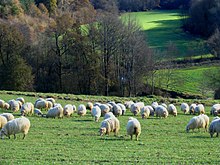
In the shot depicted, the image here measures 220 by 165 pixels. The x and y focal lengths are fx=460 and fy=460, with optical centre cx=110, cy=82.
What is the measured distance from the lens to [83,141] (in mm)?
22312

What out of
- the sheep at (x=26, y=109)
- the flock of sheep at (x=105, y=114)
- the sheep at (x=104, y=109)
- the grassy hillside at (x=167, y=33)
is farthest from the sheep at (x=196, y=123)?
the grassy hillside at (x=167, y=33)

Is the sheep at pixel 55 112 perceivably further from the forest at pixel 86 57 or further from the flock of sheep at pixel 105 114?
the forest at pixel 86 57

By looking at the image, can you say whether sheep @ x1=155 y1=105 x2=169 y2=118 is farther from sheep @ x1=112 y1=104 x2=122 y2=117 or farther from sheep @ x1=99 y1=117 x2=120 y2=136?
sheep @ x1=99 y1=117 x2=120 y2=136

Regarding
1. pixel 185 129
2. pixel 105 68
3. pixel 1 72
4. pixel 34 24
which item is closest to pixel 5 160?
pixel 185 129

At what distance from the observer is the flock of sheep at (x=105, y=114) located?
2309 centimetres

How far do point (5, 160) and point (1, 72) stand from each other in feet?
156

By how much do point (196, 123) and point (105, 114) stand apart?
5.93 meters

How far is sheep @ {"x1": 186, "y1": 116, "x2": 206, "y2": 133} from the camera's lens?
87.3 ft

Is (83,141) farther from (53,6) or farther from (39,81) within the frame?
(53,6)

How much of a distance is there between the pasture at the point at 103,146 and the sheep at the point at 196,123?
42cm

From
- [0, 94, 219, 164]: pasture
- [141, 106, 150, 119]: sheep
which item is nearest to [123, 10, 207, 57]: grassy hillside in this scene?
[141, 106, 150, 119]: sheep

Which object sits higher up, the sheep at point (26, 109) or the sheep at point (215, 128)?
the sheep at point (215, 128)

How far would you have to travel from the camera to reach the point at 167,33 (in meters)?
111

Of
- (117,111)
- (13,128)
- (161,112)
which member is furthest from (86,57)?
(13,128)
